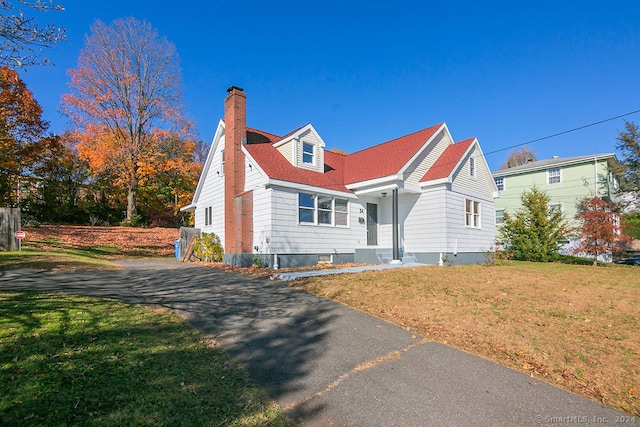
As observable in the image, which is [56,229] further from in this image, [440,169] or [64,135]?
[440,169]

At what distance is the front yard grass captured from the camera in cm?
277

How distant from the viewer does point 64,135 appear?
2605 cm

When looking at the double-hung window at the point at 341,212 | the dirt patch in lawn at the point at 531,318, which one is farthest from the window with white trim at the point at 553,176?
the double-hung window at the point at 341,212

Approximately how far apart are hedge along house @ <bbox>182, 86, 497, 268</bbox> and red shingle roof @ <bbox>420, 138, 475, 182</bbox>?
0.20 ft

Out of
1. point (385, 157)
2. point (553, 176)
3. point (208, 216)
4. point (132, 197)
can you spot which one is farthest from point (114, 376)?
point (553, 176)

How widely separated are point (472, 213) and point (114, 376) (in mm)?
16779

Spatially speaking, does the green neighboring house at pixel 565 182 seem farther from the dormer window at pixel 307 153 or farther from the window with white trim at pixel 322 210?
the dormer window at pixel 307 153

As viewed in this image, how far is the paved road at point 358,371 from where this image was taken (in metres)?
3.21

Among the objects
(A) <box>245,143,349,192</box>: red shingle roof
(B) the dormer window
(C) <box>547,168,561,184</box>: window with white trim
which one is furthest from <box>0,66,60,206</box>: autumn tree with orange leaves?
(C) <box>547,168,561,184</box>: window with white trim

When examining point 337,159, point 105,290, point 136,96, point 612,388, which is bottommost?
point 612,388

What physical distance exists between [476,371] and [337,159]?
16.2 meters

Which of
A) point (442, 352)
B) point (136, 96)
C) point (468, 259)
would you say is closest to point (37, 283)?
point (442, 352)

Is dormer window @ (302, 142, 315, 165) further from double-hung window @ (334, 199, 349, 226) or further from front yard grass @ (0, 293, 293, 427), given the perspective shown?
front yard grass @ (0, 293, 293, 427)

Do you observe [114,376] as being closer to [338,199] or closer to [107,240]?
[338,199]
